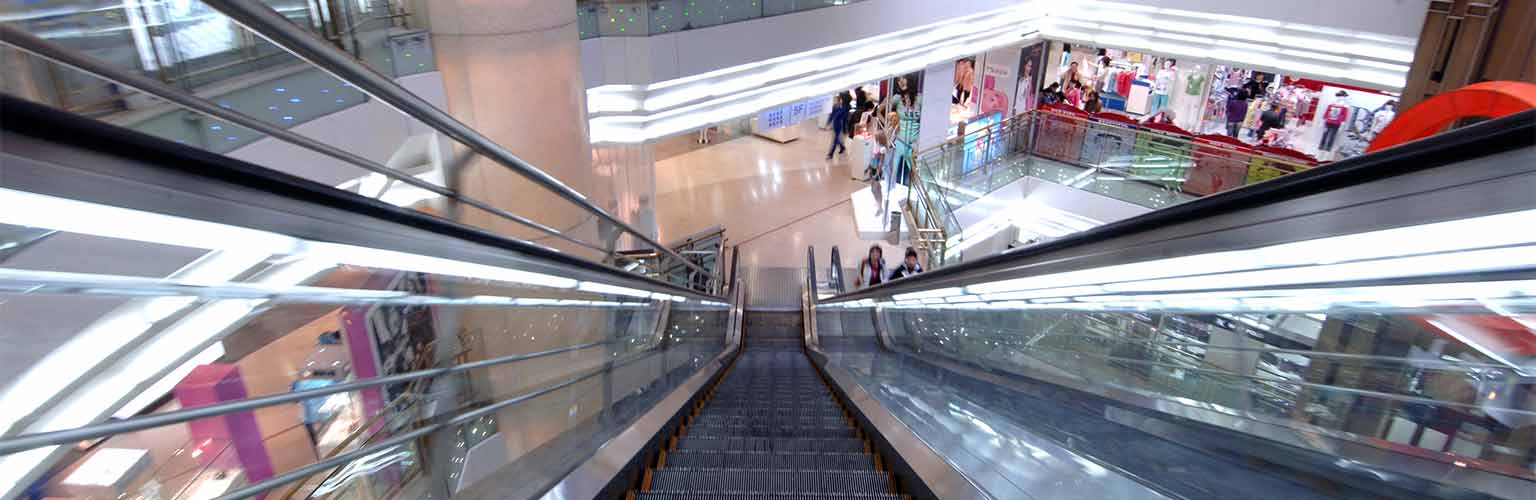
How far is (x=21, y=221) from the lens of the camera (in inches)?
29.8

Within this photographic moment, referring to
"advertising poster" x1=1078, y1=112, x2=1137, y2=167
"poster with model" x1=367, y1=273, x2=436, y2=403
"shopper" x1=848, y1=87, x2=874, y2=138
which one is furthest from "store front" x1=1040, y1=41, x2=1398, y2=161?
"poster with model" x1=367, y1=273, x2=436, y2=403

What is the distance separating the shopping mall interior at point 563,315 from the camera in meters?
0.91

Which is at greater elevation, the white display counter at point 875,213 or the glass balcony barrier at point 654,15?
the glass balcony barrier at point 654,15

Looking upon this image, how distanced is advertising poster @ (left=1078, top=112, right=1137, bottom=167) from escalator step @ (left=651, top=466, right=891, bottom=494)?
10.4 m

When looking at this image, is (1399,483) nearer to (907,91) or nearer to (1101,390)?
(1101,390)

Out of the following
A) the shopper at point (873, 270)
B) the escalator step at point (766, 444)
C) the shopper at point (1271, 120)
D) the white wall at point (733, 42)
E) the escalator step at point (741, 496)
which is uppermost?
the white wall at point (733, 42)

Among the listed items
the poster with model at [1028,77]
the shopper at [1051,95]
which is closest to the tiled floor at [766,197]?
the poster with model at [1028,77]

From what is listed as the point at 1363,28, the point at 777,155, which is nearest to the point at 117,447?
the point at 1363,28

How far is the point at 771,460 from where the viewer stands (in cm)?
265

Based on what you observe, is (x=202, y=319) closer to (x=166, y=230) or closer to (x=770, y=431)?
(x=166, y=230)

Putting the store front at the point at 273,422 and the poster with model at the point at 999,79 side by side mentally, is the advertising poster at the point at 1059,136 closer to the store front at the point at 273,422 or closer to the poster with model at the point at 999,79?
the poster with model at the point at 999,79

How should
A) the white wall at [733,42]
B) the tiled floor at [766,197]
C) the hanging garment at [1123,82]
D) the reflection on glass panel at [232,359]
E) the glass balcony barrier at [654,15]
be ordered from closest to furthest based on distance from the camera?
the reflection on glass panel at [232,359], the glass balcony barrier at [654,15], the white wall at [733,42], the tiled floor at [766,197], the hanging garment at [1123,82]

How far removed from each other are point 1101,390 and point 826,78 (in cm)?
893

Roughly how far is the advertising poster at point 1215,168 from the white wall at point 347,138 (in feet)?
31.9
